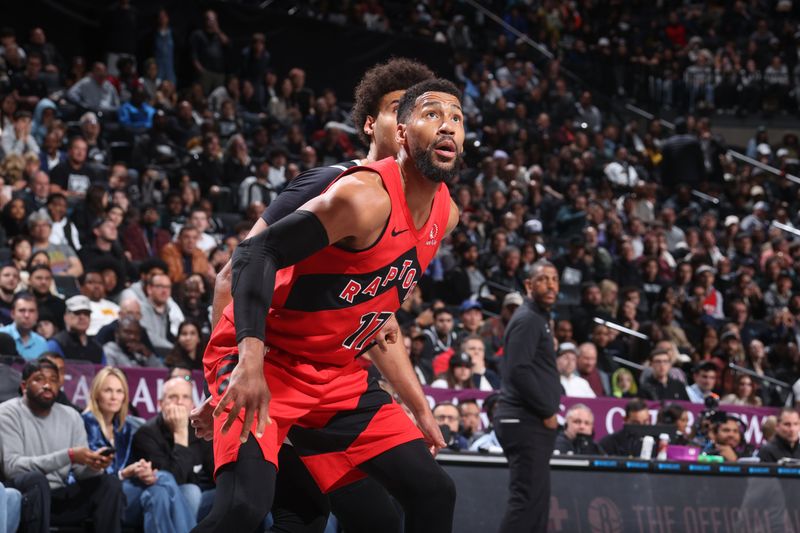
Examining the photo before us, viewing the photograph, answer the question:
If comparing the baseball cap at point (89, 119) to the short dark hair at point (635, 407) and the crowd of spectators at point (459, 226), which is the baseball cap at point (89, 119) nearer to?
the crowd of spectators at point (459, 226)

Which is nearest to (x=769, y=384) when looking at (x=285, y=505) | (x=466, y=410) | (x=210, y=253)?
(x=466, y=410)

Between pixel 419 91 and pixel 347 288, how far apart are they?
75 cm

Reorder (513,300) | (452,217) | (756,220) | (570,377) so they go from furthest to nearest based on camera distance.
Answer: (756,220) → (513,300) → (570,377) → (452,217)

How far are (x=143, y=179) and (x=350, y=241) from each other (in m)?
9.98

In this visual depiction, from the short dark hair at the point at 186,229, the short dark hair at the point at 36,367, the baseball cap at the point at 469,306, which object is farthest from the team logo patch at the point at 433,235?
the baseball cap at the point at 469,306

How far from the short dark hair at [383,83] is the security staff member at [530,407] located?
2.86 meters

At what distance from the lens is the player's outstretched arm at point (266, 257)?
133 inches

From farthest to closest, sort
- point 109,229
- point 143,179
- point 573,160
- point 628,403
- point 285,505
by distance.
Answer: point 573,160, point 143,179, point 109,229, point 628,403, point 285,505

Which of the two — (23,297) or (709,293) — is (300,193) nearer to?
(23,297)

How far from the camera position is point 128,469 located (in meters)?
7.39

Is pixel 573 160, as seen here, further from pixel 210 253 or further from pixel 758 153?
pixel 210 253

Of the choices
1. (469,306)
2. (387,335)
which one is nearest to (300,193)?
(387,335)

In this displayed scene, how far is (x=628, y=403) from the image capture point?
10352 mm

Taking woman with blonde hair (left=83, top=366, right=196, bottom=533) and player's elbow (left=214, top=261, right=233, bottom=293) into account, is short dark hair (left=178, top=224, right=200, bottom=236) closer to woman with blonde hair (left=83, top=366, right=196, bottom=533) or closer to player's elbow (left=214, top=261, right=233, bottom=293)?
woman with blonde hair (left=83, top=366, right=196, bottom=533)
